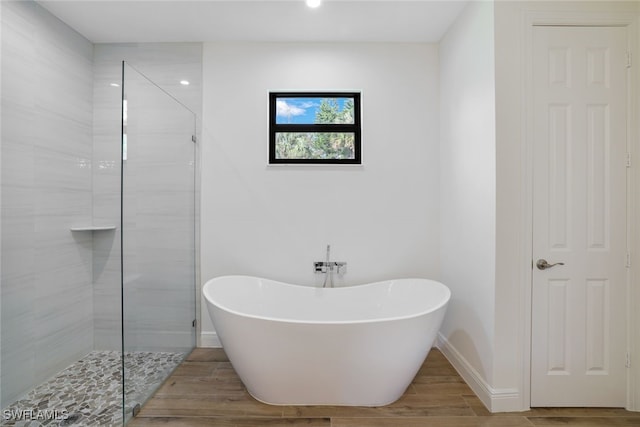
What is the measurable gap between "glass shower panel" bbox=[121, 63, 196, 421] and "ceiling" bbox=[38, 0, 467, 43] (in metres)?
0.64

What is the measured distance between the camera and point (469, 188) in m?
2.14

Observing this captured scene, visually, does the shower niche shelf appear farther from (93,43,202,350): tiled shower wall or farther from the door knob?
the door knob

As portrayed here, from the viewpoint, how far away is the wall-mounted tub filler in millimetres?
2600

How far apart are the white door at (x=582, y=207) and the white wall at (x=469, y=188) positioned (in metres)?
0.26

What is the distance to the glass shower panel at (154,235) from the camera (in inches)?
70.8

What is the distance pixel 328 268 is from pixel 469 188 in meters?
1.24

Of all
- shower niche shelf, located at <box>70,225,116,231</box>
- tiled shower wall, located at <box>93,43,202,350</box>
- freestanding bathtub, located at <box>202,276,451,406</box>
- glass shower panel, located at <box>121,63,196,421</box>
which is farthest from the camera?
tiled shower wall, located at <box>93,43,202,350</box>

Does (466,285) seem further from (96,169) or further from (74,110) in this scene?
(74,110)

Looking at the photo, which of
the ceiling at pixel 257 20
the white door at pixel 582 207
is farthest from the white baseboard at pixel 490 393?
the ceiling at pixel 257 20

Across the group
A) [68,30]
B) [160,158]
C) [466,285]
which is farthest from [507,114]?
[68,30]

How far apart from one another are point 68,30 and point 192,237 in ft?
5.93

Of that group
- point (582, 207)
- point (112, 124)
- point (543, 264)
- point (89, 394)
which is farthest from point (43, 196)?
point (582, 207)

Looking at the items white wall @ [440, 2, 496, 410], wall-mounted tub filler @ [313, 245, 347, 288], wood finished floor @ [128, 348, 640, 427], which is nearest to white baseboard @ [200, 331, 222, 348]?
wood finished floor @ [128, 348, 640, 427]

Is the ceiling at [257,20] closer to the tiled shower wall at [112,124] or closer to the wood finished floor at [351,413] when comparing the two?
the tiled shower wall at [112,124]
